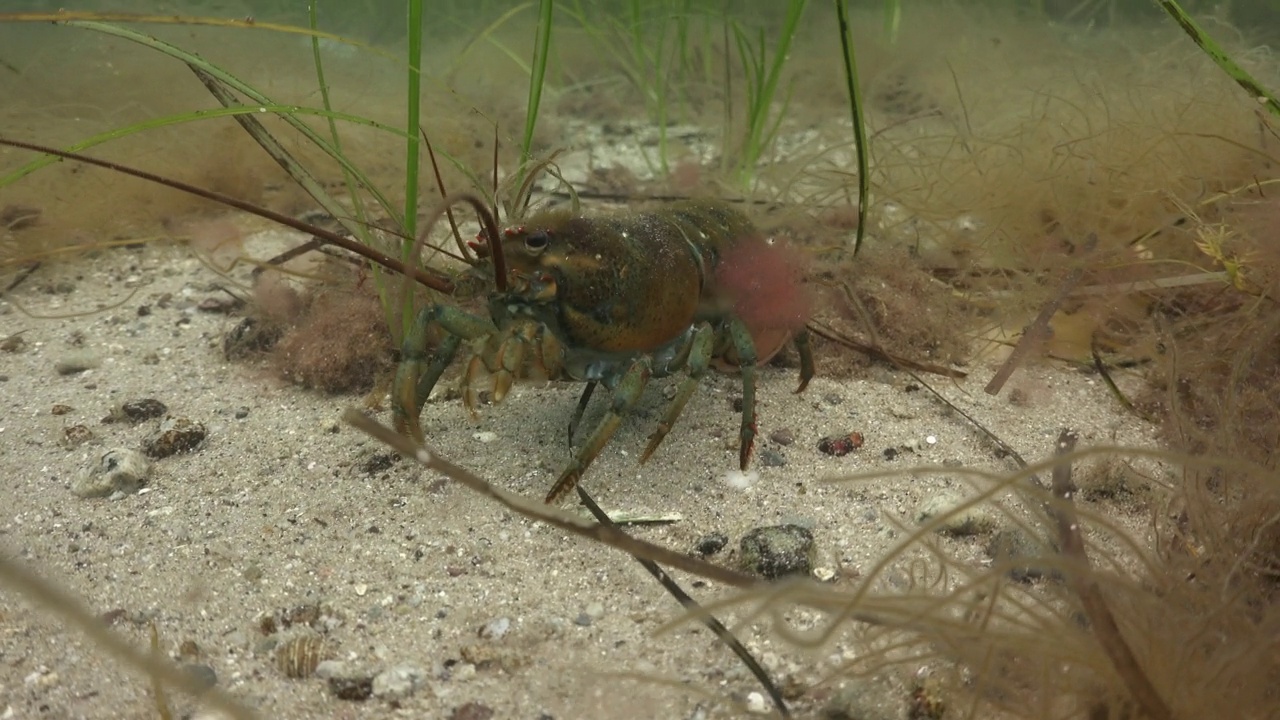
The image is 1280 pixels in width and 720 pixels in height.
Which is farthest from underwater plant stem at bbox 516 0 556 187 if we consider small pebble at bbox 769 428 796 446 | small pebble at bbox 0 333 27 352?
small pebble at bbox 0 333 27 352

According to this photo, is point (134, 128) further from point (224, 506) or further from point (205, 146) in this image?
point (205, 146)

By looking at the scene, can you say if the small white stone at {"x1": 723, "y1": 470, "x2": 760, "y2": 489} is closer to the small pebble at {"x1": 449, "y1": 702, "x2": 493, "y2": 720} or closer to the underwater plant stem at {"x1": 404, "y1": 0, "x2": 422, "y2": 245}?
the small pebble at {"x1": 449, "y1": 702, "x2": 493, "y2": 720}

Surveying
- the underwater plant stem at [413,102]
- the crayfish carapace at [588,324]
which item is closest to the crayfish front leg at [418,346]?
the crayfish carapace at [588,324]

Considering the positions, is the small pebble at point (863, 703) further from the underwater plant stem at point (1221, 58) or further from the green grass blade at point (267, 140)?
the green grass blade at point (267, 140)

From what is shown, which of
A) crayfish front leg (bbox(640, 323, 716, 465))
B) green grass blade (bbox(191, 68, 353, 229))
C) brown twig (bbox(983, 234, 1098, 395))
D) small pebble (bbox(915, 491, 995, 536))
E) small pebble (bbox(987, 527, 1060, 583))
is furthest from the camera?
brown twig (bbox(983, 234, 1098, 395))

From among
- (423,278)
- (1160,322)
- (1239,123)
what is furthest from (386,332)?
(1239,123)

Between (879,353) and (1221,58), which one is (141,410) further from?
(1221,58)
